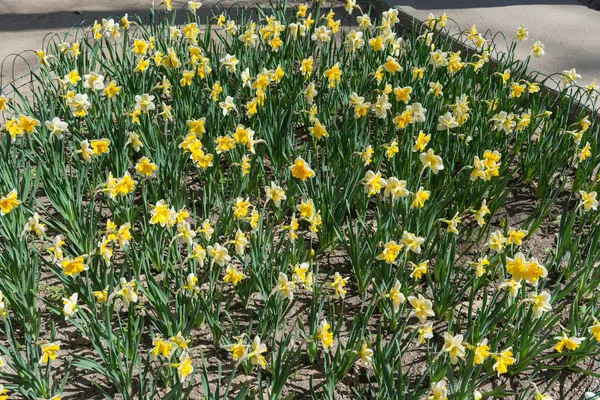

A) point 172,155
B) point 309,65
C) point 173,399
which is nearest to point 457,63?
point 309,65

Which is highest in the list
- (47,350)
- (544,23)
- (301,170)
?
(544,23)

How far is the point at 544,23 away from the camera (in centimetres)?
512

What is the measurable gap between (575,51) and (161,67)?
2895mm

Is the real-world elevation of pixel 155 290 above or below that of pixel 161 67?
below

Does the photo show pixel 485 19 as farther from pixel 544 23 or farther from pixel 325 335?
pixel 325 335

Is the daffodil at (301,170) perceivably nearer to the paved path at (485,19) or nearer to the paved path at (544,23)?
the paved path at (544,23)

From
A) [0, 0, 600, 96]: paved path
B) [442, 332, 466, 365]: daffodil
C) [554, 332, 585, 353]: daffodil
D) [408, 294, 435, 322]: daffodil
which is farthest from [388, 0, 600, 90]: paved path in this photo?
[442, 332, 466, 365]: daffodil

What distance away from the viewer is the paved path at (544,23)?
4.54 m

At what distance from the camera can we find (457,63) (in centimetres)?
335

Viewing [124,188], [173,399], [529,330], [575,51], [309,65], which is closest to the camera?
[173,399]

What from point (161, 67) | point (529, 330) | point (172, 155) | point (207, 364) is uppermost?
point (161, 67)

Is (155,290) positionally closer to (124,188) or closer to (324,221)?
(124,188)

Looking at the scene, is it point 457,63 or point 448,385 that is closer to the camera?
point 448,385

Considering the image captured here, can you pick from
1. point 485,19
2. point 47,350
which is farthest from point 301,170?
point 485,19
